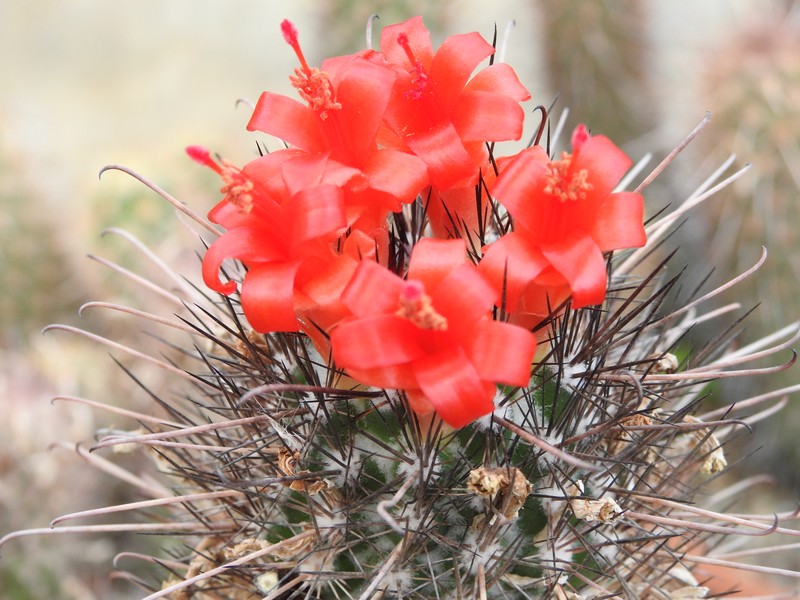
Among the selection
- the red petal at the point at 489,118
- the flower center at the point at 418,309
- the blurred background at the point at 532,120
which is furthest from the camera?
the blurred background at the point at 532,120

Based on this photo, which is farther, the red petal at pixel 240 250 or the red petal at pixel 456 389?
the red petal at pixel 240 250

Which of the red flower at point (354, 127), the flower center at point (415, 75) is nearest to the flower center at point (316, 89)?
the red flower at point (354, 127)

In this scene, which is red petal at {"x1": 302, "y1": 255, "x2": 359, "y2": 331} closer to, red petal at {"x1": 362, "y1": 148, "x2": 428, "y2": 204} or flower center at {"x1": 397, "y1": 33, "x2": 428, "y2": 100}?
red petal at {"x1": 362, "y1": 148, "x2": 428, "y2": 204}

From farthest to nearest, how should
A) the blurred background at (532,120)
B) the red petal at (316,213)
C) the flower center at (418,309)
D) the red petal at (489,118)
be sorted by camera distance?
the blurred background at (532,120)
the red petal at (489,118)
the red petal at (316,213)
the flower center at (418,309)

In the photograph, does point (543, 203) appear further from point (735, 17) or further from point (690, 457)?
point (735, 17)

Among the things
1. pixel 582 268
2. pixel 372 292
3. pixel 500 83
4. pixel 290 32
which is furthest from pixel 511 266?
pixel 290 32

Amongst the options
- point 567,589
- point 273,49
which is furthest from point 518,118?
point 273,49

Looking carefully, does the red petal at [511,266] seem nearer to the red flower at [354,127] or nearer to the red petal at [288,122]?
the red flower at [354,127]

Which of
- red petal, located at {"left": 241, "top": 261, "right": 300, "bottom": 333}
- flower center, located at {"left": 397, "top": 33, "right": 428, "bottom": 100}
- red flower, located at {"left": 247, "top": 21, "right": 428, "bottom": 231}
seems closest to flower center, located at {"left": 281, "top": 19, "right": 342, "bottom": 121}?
red flower, located at {"left": 247, "top": 21, "right": 428, "bottom": 231}

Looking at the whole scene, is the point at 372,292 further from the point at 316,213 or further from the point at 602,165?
the point at 602,165
